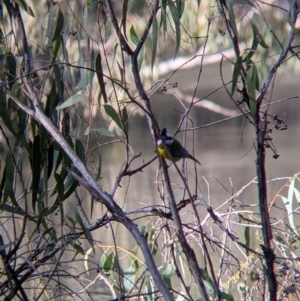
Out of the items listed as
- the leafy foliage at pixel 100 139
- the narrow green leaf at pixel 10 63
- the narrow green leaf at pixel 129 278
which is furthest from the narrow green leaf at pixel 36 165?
the narrow green leaf at pixel 129 278

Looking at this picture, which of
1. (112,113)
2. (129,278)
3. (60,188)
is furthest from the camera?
(129,278)

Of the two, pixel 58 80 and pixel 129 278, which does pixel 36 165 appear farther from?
pixel 129 278

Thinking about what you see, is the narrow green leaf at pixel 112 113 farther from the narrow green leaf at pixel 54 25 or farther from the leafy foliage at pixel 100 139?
the narrow green leaf at pixel 54 25

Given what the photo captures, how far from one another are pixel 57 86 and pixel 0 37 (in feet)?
0.66

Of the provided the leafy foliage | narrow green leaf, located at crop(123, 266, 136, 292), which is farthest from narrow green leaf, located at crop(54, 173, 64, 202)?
narrow green leaf, located at crop(123, 266, 136, 292)

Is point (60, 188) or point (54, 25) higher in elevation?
point (54, 25)

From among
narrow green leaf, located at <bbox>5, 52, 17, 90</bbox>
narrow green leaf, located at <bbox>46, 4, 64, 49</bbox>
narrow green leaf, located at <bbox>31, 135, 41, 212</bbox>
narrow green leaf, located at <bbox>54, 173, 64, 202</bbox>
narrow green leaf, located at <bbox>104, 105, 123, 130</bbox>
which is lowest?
narrow green leaf, located at <bbox>54, 173, 64, 202</bbox>

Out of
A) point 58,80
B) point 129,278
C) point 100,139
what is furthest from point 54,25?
point 129,278

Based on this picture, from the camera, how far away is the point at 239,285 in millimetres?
1969

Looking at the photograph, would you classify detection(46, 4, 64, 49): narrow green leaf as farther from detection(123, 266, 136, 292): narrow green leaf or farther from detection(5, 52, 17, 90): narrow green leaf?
detection(123, 266, 136, 292): narrow green leaf

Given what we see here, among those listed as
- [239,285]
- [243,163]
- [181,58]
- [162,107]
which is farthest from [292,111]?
[239,285]

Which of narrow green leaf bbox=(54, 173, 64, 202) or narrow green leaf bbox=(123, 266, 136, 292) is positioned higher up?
narrow green leaf bbox=(54, 173, 64, 202)

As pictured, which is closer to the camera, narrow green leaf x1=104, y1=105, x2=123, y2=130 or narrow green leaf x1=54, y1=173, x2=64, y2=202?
narrow green leaf x1=104, y1=105, x2=123, y2=130

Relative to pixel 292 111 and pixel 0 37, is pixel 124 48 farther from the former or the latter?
pixel 292 111
